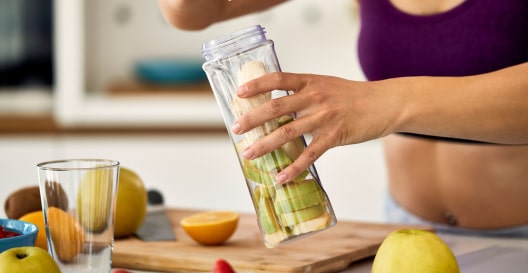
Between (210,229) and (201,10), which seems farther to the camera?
(201,10)

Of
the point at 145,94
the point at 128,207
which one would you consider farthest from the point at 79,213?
the point at 145,94

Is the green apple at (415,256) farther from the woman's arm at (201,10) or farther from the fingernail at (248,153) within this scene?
the woman's arm at (201,10)

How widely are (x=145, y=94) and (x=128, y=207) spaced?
176cm

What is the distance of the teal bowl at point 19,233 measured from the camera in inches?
36.8

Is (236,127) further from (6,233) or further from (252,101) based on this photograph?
(6,233)

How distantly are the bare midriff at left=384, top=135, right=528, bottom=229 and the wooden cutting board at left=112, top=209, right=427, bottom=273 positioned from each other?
31 cm

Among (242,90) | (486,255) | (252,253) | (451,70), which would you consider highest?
(242,90)

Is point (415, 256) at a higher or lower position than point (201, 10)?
lower

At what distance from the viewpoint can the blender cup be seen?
0.96 m

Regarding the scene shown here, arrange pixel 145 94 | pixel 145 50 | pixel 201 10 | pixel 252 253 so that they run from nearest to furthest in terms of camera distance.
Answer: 1. pixel 252 253
2. pixel 201 10
3. pixel 145 94
4. pixel 145 50

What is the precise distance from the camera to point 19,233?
1.01 metres

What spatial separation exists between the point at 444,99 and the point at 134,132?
6.62 feet

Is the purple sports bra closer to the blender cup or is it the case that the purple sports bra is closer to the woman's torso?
the woman's torso

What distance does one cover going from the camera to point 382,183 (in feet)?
8.86
